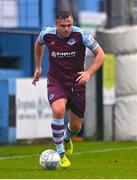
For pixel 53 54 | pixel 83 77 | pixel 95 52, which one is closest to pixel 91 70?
pixel 83 77

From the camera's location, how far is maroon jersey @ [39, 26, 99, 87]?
1381 cm

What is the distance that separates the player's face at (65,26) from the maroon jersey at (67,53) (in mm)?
157

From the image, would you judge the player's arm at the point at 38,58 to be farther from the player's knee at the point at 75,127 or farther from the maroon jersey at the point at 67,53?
the player's knee at the point at 75,127

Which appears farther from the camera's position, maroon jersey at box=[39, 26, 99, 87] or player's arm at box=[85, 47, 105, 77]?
maroon jersey at box=[39, 26, 99, 87]

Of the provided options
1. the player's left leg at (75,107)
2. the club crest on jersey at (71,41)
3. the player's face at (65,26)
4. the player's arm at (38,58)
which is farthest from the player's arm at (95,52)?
the player's arm at (38,58)

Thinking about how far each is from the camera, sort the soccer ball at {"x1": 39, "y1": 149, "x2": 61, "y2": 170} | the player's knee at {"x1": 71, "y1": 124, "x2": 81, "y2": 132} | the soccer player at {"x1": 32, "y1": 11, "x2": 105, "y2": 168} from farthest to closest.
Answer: the player's knee at {"x1": 71, "y1": 124, "x2": 81, "y2": 132} < the soccer player at {"x1": 32, "y1": 11, "x2": 105, "y2": 168} < the soccer ball at {"x1": 39, "y1": 149, "x2": 61, "y2": 170}

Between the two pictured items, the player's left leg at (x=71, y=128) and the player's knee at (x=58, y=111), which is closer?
the player's knee at (x=58, y=111)

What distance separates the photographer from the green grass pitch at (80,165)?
12.4 metres

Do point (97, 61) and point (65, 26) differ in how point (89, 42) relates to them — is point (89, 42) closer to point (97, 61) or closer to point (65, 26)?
point (97, 61)

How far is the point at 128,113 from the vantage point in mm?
25391

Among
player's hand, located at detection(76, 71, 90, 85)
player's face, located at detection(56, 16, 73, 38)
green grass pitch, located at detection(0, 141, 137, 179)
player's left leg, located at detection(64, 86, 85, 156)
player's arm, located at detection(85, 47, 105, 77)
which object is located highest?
player's face, located at detection(56, 16, 73, 38)

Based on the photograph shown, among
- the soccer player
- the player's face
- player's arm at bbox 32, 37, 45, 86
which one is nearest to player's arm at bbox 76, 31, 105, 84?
the soccer player

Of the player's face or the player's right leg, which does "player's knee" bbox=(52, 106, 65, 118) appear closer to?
the player's right leg

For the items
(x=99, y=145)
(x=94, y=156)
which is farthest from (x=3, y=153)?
(x=99, y=145)
